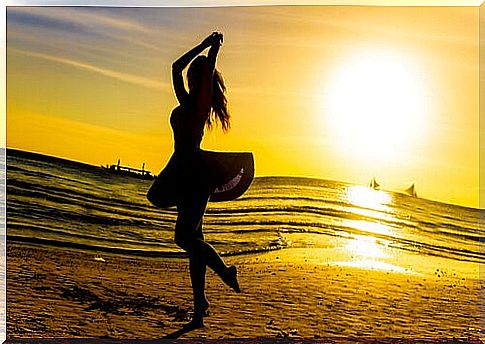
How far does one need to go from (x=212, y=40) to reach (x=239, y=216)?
1148mm

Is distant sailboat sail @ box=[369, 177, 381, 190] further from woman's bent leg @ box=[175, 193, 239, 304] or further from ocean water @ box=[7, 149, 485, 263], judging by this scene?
woman's bent leg @ box=[175, 193, 239, 304]

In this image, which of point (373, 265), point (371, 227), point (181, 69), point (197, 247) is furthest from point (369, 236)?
point (181, 69)

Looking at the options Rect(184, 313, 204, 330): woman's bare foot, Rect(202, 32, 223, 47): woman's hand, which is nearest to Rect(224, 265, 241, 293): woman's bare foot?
Rect(184, 313, 204, 330): woman's bare foot

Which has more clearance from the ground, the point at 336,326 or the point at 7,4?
the point at 7,4

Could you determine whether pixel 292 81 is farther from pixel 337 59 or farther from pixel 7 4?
pixel 7 4

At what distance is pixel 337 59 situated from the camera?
6570 millimetres

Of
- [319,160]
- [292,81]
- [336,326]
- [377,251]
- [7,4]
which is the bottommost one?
[336,326]

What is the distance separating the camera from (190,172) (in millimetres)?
6508

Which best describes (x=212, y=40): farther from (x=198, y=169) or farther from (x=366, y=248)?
(x=366, y=248)

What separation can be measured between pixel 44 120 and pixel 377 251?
2.31 metres

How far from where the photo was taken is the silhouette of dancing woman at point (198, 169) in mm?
6492

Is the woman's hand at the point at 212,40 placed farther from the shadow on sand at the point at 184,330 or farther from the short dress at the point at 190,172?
the shadow on sand at the point at 184,330

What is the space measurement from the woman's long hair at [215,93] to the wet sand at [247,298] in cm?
90

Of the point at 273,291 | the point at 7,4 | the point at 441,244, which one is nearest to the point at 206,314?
the point at 273,291
